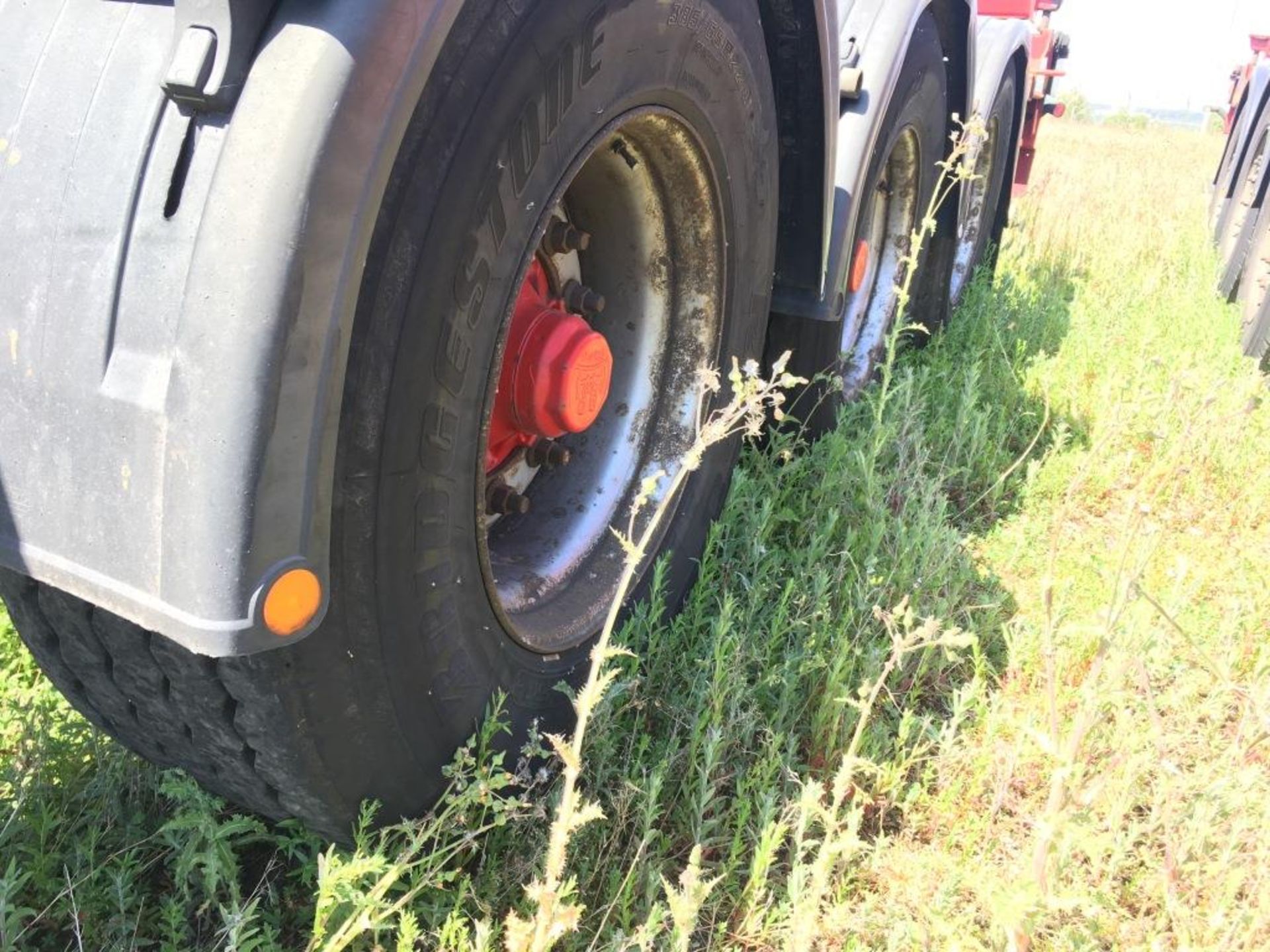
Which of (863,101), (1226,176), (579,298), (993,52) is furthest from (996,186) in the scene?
(579,298)

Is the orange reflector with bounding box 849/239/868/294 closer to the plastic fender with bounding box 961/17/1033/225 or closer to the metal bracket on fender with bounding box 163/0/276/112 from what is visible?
the plastic fender with bounding box 961/17/1033/225

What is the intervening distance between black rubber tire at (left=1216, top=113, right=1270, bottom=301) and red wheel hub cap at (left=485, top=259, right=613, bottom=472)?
412 centimetres

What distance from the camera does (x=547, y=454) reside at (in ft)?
5.87

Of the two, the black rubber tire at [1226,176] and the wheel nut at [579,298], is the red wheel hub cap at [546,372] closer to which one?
the wheel nut at [579,298]

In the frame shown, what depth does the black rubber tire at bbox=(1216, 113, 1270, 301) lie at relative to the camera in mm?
4551

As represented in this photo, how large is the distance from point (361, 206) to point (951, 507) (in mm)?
2279

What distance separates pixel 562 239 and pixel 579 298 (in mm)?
116

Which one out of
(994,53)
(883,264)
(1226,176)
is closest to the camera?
(883,264)

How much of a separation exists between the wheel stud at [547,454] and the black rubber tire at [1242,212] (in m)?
4.09

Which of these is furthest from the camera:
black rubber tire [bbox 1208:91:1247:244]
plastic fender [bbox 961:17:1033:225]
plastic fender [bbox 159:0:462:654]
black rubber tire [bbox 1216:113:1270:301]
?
black rubber tire [bbox 1208:91:1247:244]

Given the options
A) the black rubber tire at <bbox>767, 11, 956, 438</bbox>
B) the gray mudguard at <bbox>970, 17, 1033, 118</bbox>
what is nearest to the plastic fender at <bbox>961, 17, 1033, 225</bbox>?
the gray mudguard at <bbox>970, 17, 1033, 118</bbox>

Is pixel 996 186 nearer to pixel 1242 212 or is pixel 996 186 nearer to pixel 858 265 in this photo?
pixel 1242 212

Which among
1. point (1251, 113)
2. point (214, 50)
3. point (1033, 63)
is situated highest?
point (1033, 63)

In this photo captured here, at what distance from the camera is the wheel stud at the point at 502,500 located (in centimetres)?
174
